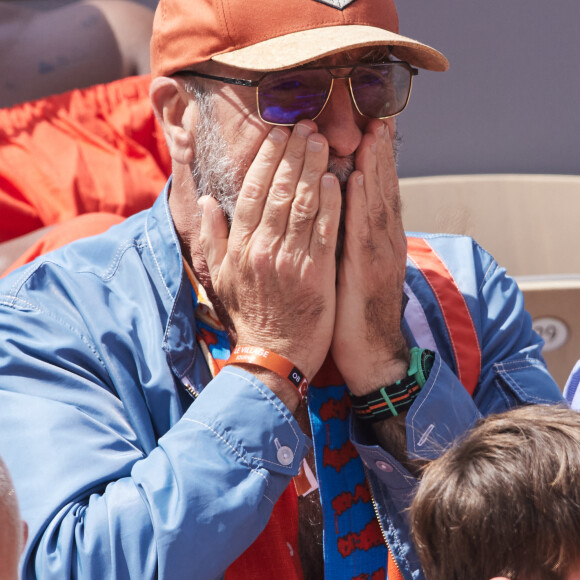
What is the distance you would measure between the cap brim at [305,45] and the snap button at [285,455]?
1.98 feet

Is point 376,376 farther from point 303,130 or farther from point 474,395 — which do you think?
point 303,130

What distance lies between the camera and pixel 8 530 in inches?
29.5

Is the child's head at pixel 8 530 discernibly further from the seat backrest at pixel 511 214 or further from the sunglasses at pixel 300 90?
the seat backrest at pixel 511 214

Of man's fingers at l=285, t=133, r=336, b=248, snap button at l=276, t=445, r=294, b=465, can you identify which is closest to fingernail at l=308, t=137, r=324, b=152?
man's fingers at l=285, t=133, r=336, b=248

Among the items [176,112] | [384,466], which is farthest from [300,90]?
[384,466]

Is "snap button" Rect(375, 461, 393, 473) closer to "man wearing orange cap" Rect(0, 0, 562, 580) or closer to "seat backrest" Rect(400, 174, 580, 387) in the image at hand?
"man wearing orange cap" Rect(0, 0, 562, 580)

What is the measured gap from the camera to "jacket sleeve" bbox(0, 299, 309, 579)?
48.2 inches

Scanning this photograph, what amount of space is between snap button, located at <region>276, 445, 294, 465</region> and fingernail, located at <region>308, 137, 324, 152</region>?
0.48 metres

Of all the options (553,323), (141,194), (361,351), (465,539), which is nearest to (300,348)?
(361,351)

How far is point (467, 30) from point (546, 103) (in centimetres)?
49

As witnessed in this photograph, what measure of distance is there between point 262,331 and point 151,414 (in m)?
0.24

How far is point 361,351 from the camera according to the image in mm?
1478

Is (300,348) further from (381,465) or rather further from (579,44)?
(579,44)

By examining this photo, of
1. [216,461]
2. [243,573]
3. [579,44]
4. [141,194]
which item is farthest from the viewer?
[579,44]
